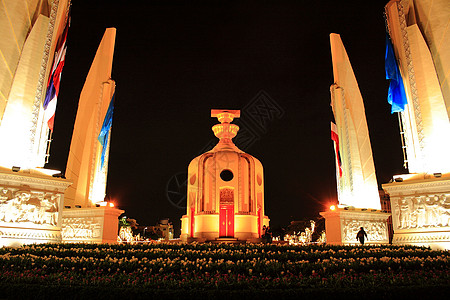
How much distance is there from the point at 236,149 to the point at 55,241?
88.9 feet

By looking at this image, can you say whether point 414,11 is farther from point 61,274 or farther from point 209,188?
point 209,188

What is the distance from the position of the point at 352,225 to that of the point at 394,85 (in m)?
6.24

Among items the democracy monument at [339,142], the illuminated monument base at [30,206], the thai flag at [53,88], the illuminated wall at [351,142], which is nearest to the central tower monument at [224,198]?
the illuminated wall at [351,142]

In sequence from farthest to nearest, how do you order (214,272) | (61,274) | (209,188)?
(209,188) < (214,272) < (61,274)

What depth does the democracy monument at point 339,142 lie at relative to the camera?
10633mm

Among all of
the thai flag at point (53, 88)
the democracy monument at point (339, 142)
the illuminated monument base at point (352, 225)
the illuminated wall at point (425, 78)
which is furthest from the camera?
the illuminated monument base at point (352, 225)

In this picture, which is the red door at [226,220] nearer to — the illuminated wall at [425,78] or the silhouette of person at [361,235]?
the silhouette of person at [361,235]

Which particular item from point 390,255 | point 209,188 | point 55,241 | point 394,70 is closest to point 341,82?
point 394,70

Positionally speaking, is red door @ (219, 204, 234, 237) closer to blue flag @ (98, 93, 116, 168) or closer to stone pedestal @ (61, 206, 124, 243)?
blue flag @ (98, 93, 116, 168)

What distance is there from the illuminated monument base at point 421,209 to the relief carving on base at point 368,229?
114 inches

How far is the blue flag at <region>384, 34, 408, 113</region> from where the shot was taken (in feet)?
42.9

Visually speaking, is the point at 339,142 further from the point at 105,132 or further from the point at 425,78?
the point at 105,132

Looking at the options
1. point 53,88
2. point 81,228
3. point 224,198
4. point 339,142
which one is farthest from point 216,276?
point 224,198

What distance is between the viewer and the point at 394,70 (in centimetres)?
1359
